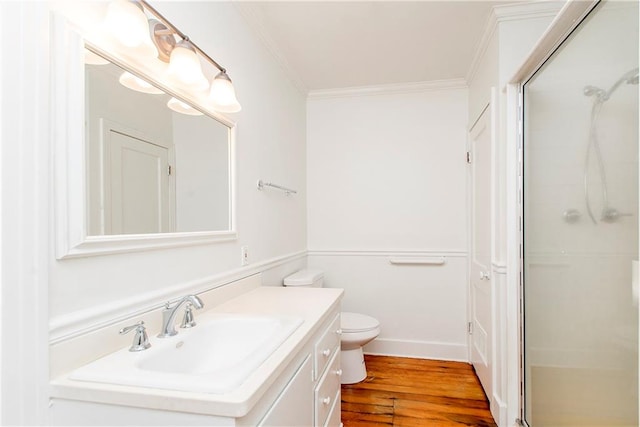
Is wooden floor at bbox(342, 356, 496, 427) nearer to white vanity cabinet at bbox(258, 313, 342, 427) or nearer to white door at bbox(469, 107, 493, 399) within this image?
white door at bbox(469, 107, 493, 399)

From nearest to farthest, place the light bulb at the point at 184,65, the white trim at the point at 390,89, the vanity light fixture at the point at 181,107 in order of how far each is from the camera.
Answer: the light bulb at the point at 184,65 → the vanity light fixture at the point at 181,107 → the white trim at the point at 390,89

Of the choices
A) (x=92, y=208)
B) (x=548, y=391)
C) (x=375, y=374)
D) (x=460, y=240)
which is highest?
(x=92, y=208)

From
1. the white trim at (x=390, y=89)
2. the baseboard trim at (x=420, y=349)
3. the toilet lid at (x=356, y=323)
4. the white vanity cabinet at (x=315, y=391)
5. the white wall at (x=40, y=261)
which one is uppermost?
the white trim at (x=390, y=89)

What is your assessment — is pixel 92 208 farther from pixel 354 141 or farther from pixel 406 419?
pixel 354 141

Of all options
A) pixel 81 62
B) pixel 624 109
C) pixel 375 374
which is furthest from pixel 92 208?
pixel 375 374

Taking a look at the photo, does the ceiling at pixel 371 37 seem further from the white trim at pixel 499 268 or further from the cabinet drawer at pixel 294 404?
the cabinet drawer at pixel 294 404

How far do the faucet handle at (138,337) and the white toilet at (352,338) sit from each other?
1.31 m

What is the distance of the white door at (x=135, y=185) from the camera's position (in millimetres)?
974

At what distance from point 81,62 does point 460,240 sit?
2.59m

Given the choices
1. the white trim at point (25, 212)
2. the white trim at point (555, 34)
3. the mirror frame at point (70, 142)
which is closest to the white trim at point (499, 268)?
the white trim at point (555, 34)

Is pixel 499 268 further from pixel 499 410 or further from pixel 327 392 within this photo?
pixel 327 392

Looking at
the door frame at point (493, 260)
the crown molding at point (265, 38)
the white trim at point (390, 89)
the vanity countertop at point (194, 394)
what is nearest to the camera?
the vanity countertop at point (194, 394)

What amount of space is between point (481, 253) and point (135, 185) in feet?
6.85

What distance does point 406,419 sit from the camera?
6.19ft
